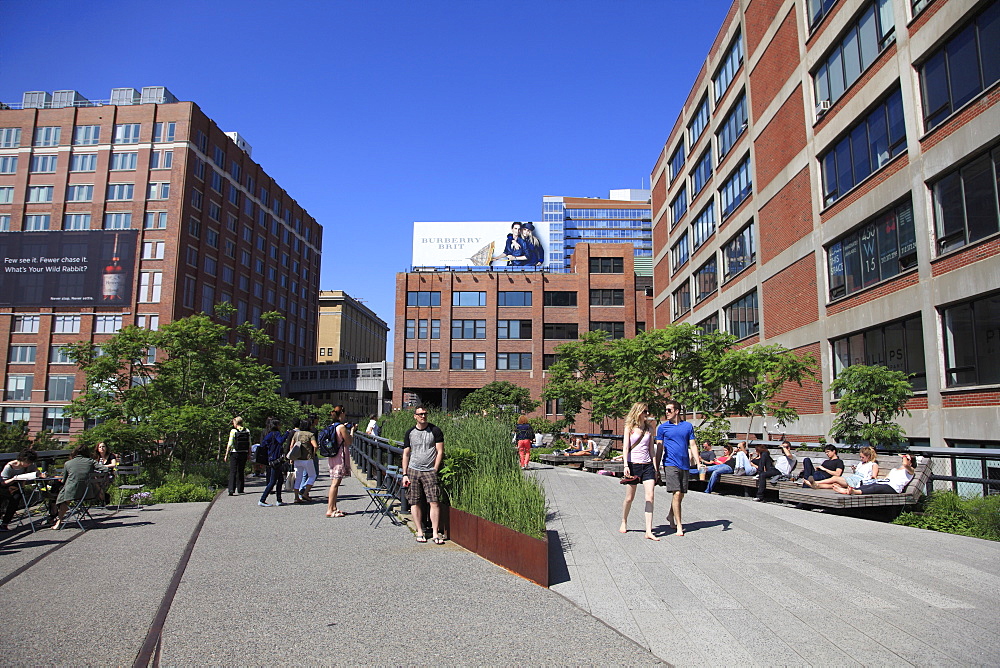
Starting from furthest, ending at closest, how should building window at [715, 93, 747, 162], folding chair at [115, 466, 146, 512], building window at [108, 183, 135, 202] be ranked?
1. building window at [108, 183, 135, 202]
2. building window at [715, 93, 747, 162]
3. folding chair at [115, 466, 146, 512]

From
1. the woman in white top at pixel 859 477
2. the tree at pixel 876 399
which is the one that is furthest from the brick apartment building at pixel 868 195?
the woman in white top at pixel 859 477

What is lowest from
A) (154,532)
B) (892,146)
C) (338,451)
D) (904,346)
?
(154,532)

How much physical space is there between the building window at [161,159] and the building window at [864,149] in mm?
55879

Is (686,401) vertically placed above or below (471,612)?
above

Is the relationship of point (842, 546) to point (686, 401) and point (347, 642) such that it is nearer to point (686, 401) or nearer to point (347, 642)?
point (347, 642)

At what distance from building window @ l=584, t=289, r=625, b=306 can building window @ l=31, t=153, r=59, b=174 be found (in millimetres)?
50126

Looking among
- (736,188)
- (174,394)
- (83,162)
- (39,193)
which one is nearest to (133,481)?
(174,394)

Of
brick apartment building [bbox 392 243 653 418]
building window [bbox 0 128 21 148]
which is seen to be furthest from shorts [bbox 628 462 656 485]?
building window [bbox 0 128 21 148]

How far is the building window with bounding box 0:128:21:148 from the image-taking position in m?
63.2

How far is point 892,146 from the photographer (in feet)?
61.1

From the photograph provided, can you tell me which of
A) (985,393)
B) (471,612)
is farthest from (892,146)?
(471,612)

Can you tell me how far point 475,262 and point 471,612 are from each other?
62.0 metres

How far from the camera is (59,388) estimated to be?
2307 inches

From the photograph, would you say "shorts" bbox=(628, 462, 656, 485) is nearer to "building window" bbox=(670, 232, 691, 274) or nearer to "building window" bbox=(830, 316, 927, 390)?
"building window" bbox=(830, 316, 927, 390)
